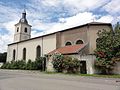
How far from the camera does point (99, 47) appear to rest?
2973 centimetres

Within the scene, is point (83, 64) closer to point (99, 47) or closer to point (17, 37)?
point (99, 47)

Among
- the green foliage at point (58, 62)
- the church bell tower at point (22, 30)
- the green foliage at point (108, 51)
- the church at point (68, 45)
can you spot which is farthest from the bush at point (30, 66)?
the church bell tower at point (22, 30)

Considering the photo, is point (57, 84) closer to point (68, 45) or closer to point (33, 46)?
point (68, 45)

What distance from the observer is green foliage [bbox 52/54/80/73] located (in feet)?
96.0

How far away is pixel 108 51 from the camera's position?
28031 mm

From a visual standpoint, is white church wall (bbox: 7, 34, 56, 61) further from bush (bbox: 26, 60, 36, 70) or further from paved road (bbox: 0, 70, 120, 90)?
paved road (bbox: 0, 70, 120, 90)

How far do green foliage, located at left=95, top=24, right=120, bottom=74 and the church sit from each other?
1364 millimetres

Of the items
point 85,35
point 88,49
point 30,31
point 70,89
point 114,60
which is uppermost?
point 30,31

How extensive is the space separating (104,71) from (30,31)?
39984 millimetres

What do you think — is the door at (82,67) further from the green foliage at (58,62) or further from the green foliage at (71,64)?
the green foliage at (58,62)

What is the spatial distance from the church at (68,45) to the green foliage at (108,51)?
1.36 m

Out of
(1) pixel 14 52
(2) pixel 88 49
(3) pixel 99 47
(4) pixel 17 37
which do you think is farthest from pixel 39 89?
(4) pixel 17 37

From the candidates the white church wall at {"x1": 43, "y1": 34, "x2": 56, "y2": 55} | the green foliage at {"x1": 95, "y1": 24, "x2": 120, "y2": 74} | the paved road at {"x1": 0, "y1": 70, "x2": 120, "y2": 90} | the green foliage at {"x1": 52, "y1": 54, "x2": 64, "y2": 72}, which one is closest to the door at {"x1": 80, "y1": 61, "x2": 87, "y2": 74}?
the green foliage at {"x1": 95, "y1": 24, "x2": 120, "y2": 74}

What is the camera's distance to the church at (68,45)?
2979 cm
